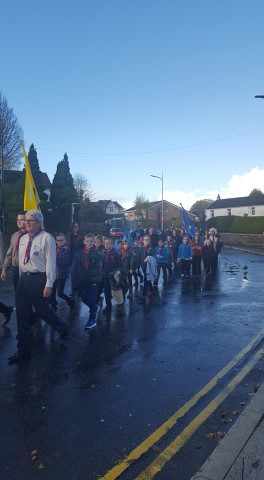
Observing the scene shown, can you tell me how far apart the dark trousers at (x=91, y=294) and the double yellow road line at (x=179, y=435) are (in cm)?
288

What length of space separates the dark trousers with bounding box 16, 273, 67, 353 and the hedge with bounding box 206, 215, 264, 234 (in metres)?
33.0

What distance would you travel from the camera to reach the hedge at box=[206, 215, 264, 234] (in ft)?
120

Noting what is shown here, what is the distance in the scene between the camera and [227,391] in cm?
436

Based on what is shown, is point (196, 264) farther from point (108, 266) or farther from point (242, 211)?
point (242, 211)

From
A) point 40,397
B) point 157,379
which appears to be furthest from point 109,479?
point 157,379

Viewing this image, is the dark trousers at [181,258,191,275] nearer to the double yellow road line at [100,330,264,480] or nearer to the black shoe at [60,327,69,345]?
the black shoe at [60,327,69,345]

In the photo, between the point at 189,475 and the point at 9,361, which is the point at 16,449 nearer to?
the point at 189,475

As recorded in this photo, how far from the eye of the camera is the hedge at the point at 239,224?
36719 mm

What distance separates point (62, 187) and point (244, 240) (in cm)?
2120

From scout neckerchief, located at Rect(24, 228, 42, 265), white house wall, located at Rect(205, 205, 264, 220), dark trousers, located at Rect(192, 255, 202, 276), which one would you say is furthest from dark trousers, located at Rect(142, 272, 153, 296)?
white house wall, located at Rect(205, 205, 264, 220)

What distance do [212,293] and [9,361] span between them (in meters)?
6.89

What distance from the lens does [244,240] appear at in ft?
122

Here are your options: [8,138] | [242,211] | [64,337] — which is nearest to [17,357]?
[64,337]

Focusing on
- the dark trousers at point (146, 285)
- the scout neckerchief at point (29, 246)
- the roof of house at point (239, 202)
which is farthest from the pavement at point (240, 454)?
the roof of house at point (239, 202)
